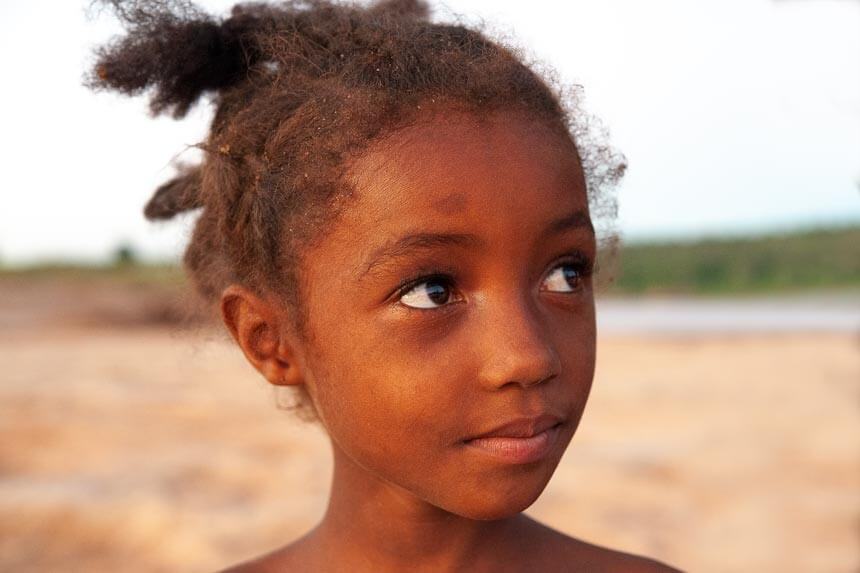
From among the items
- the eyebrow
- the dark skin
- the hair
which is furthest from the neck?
the eyebrow

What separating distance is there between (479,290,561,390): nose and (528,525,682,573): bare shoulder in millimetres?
711

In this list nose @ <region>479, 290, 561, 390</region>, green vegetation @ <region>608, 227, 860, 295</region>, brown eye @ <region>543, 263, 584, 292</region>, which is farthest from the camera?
green vegetation @ <region>608, 227, 860, 295</region>

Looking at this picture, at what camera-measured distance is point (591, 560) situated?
2379mm

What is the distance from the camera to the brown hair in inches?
80.0

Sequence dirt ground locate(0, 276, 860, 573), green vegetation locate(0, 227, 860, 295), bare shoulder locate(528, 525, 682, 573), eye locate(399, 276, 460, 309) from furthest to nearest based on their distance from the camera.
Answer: green vegetation locate(0, 227, 860, 295)
dirt ground locate(0, 276, 860, 573)
bare shoulder locate(528, 525, 682, 573)
eye locate(399, 276, 460, 309)

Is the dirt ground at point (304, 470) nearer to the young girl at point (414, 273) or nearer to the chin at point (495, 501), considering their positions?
the young girl at point (414, 273)

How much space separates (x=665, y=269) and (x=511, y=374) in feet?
107

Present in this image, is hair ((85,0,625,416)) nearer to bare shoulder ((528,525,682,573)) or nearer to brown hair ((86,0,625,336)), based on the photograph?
brown hair ((86,0,625,336))

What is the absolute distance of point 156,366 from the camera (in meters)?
11.0

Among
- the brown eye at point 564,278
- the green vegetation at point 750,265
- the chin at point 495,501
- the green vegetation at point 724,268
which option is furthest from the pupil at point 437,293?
the green vegetation at point 750,265

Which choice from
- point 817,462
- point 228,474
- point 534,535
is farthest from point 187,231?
point 817,462

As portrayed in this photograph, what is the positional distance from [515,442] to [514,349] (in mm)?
193

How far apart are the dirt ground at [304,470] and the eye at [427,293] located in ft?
3.58

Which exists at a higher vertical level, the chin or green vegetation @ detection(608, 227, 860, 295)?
green vegetation @ detection(608, 227, 860, 295)
